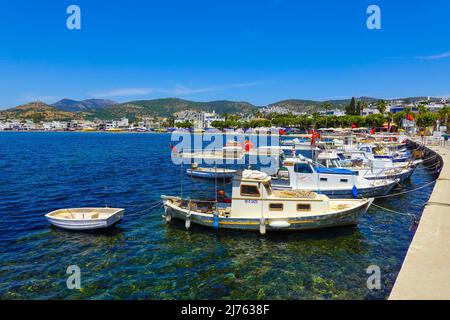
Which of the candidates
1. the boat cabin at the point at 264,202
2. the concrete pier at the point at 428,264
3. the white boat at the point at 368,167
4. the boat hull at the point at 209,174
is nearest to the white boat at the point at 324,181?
the white boat at the point at 368,167

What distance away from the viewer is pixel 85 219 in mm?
20953

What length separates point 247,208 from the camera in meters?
21.0

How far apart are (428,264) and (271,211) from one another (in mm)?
10066

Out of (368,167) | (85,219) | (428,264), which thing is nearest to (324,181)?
(368,167)

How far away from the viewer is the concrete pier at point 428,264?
10070 millimetres

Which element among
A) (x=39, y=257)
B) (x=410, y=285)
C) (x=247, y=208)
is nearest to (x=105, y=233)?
(x=39, y=257)

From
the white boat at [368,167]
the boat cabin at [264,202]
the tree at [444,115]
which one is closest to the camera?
the boat cabin at [264,202]

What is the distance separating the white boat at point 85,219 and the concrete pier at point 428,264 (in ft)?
59.0

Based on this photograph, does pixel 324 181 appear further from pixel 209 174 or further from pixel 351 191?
pixel 209 174

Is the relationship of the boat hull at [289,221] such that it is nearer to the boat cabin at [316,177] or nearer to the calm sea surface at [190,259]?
the calm sea surface at [190,259]

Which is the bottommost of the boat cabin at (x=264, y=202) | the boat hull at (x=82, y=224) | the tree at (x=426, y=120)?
the boat hull at (x=82, y=224)

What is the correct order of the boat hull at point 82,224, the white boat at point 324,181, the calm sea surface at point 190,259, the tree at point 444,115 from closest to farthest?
the calm sea surface at point 190,259
the boat hull at point 82,224
the white boat at point 324,181
the tree at point 444,115
